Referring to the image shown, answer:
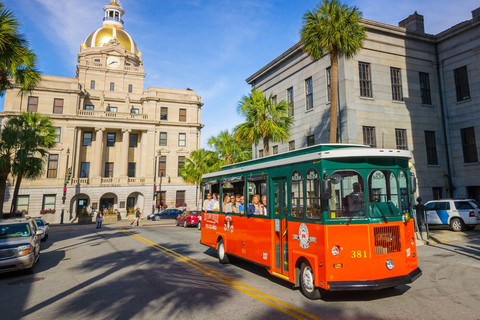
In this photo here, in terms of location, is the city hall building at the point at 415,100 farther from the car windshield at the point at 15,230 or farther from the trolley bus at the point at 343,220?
the car windshield at the point at 15,230

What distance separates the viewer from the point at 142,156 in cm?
5109

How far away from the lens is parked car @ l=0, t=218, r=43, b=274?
380 inches

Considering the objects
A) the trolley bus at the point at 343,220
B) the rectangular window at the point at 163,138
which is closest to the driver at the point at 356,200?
the trolley bus at the point at 343,220

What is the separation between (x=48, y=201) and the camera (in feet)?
145

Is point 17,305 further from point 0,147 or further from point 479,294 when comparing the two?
point 0,147

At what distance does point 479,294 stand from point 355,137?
15.1 m

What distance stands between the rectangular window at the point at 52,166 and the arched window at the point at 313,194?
47.9 m

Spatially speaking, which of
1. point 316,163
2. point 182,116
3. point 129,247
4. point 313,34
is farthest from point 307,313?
point 182,116

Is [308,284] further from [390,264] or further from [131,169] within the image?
[131,169]

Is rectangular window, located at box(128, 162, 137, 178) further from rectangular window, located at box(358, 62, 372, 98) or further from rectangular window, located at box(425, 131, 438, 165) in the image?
rectangular window, located at box(425, 131, 438, 165)

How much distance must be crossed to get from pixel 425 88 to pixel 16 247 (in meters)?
27.9

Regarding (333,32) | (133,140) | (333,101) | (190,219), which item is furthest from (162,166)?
(333,32)

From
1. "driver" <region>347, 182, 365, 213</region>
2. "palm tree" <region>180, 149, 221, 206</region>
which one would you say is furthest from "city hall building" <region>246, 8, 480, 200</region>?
"driver" <region>347, 182, 365, 213</region>

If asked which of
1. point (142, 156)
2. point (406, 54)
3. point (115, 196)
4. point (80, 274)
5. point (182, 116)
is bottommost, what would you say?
point (80, 274)
